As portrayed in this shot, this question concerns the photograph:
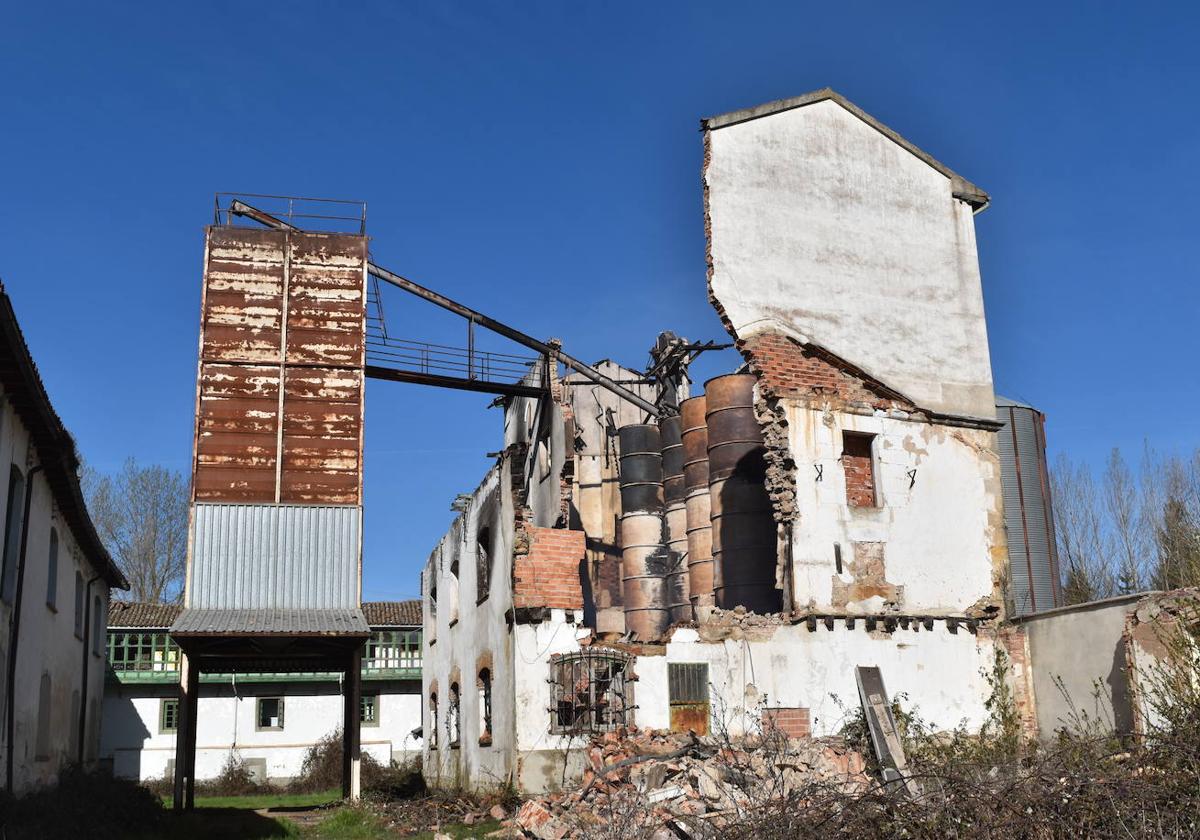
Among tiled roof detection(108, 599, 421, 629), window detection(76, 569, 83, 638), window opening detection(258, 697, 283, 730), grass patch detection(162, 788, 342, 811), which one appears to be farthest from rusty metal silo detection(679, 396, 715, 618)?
window opening detection(258, 697, 283, 730)

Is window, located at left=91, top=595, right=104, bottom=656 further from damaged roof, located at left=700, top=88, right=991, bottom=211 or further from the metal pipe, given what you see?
damaged roof, located at left=700, top=88, right=991, bottom=211

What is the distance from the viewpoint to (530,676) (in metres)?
16.2

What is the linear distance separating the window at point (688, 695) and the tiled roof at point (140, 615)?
81.4 feet

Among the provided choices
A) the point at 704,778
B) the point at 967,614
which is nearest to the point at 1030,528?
the point at 967,614

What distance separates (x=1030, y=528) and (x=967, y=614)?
385 cm

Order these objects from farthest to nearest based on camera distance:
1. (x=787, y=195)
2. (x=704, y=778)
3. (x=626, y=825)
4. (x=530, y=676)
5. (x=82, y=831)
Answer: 1. (x=787, y=195)
2. (x=530, y=676)
3. (x=82, y=831)
4. (x=704, y=778)
5. (x=626, y=825)

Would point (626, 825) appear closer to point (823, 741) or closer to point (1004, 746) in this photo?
point (823, 741)

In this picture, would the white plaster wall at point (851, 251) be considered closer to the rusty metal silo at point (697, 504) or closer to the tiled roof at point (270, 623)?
the rusty metal silo at point (697, 504)

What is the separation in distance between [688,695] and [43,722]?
31.5 ft

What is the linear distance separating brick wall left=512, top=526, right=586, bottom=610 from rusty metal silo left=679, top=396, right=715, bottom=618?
16.0 ft

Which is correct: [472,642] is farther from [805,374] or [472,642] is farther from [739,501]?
[805,374]

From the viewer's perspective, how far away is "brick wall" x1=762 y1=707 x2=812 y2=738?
51.2ft

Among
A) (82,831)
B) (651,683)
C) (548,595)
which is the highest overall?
(548,595)

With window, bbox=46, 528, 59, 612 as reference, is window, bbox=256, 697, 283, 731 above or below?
below
